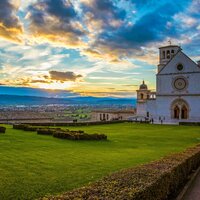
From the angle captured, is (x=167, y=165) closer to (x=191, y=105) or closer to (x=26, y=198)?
(x=26, y=198)

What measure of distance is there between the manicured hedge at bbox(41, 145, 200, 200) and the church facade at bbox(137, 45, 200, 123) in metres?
50.3

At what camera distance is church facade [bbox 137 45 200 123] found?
2484 inches

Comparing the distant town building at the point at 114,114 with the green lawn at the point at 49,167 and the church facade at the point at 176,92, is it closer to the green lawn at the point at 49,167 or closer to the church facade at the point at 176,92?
the church facade at the point at 176,92

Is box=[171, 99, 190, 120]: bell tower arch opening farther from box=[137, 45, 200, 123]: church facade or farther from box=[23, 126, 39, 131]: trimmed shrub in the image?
box=[23, 126, 39, 131]: trimmed shrub

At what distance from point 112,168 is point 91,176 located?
212cm

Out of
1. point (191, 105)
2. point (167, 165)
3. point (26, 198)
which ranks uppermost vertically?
point (191, 105)

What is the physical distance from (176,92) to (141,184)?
58.0 meters

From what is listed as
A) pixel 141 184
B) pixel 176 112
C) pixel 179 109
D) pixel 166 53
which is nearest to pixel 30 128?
pixel 141 184

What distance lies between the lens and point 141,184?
9203 mm

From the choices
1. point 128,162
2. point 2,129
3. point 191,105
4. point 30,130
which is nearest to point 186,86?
point 191,105

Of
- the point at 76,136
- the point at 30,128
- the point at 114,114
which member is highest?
the point at 114,114

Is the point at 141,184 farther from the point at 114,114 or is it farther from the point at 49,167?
the point at 114,114

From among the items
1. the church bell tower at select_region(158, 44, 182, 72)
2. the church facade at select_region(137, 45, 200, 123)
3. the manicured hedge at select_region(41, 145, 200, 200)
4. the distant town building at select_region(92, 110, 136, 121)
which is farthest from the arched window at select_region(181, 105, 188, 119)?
the manicured hedge at select_region(41, 145, 200, 200)

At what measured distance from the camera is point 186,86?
210 feet
